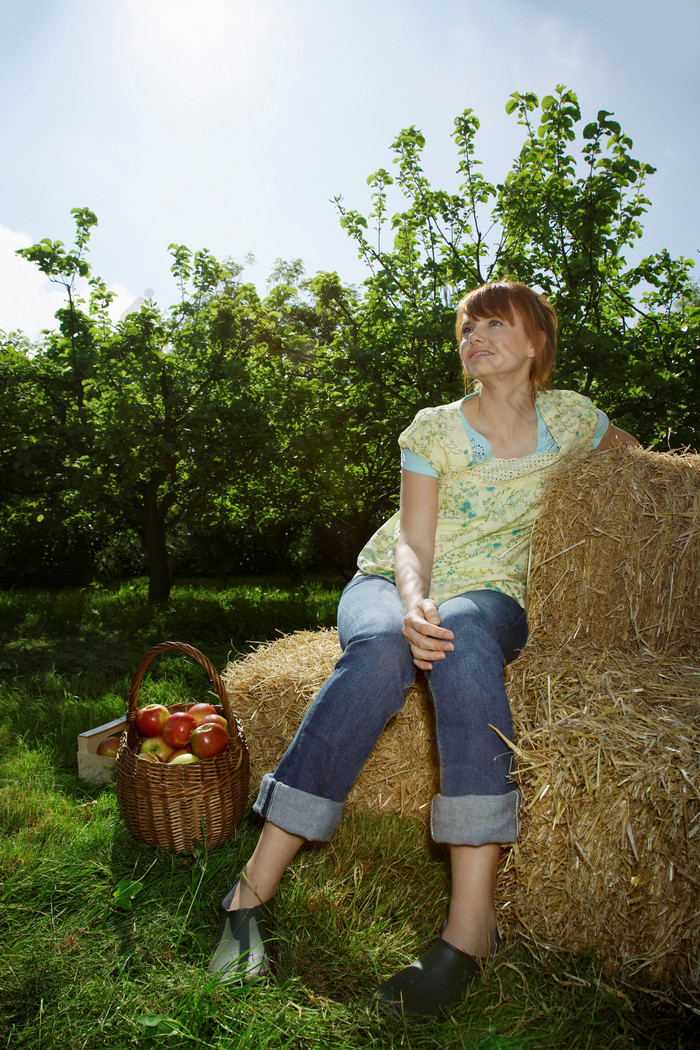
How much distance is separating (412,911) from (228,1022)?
585 mm

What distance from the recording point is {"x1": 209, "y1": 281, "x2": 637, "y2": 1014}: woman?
1601mm

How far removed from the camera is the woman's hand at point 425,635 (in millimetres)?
1729

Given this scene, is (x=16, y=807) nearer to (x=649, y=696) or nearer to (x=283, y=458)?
(x=649, y=696)

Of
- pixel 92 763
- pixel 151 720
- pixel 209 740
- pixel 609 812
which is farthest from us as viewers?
pixel 92 763

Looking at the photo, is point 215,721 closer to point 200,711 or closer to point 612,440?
point 200,711

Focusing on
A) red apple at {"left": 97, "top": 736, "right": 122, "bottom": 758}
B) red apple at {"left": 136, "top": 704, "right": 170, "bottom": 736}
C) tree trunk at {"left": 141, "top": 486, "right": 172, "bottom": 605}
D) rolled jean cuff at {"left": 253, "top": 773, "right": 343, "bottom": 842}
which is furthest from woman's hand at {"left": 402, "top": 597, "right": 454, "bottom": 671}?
tree trunk at {"left": 141, "top": 486, "right": 172, "bottom": 605}

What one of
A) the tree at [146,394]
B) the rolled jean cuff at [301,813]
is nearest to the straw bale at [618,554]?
the rolled jean cuff at [301,813]

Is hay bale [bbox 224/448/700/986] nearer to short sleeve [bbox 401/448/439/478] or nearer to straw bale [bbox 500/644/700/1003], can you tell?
straw bale [bbox 500/644/700/1003]

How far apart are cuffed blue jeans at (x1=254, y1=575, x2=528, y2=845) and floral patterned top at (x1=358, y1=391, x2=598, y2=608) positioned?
29 centimetres

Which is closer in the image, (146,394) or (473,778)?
(473,778)

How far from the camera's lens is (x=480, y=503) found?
2152 millimetres

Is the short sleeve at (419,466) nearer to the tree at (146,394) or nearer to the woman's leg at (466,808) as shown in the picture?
the woman's leg at (466,808)

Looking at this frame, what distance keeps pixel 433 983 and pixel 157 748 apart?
1101mm

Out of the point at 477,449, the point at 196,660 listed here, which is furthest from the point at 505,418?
the point at 196,660
